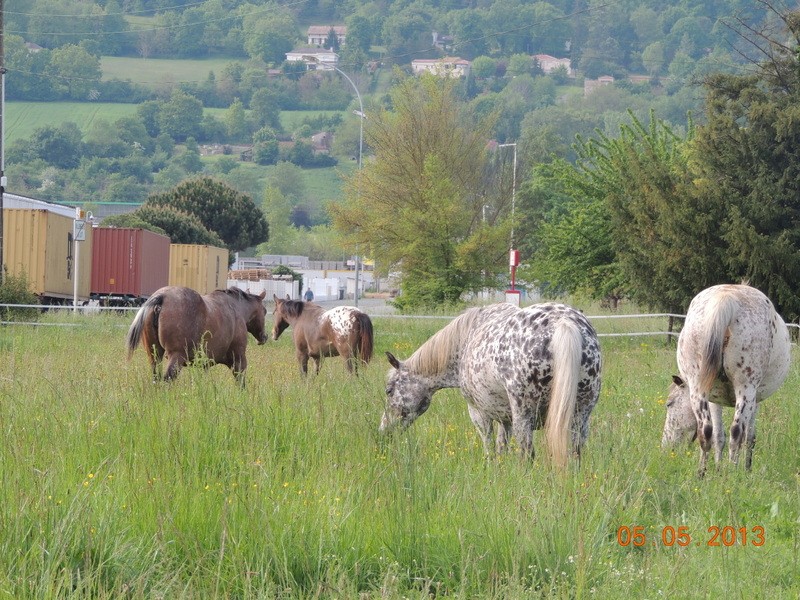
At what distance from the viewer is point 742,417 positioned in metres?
8.61

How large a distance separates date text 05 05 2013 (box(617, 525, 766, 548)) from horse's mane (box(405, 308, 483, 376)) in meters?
2.92

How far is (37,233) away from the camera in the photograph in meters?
35.4

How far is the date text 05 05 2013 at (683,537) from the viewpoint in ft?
20.1

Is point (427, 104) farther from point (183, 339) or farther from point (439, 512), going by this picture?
point (439, 512)

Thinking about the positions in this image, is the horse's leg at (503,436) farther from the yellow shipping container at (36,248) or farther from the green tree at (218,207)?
the green tree at (218,207)

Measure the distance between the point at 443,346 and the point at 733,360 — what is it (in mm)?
2343

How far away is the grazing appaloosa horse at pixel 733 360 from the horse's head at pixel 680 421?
0.44 metres

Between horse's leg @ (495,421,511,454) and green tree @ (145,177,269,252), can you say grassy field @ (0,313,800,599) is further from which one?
green tree @ (145,177,269,252)

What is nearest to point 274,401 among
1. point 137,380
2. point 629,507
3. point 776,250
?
point 137,380

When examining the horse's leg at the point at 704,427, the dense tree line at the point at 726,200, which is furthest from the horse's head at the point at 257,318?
the dense tree line at the point at 726,200

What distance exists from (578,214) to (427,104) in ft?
45.1

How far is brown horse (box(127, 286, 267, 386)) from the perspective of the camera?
12555 millimetres

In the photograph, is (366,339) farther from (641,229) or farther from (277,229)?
(277,229)

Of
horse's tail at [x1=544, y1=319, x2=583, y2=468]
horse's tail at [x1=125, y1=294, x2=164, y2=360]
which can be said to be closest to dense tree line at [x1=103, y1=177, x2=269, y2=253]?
horse's tail at [x1=125, y1=294, x2=164, y2=360]
